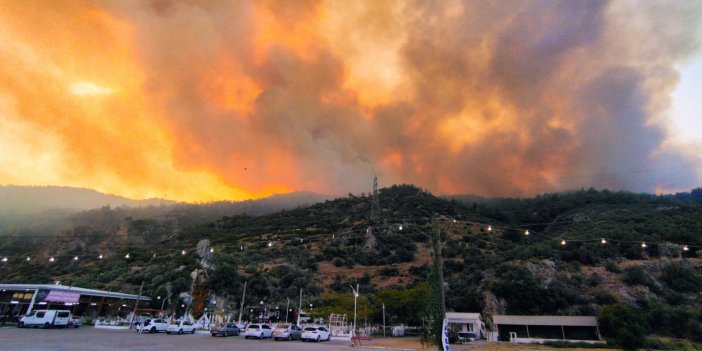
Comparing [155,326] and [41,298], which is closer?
[155,326]

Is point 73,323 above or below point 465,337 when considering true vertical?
below

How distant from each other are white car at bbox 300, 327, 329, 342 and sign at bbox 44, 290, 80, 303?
97.3ft

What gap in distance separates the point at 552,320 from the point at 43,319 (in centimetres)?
5788

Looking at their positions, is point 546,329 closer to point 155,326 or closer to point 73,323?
point 155,326

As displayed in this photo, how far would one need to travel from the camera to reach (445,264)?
271 ft

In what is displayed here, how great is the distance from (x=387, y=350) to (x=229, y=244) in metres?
89.5

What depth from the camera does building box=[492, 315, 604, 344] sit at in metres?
45.8

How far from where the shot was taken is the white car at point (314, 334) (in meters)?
35.2

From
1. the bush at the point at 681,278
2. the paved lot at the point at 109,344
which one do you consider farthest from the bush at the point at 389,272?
the paved lot at the point at 109,344

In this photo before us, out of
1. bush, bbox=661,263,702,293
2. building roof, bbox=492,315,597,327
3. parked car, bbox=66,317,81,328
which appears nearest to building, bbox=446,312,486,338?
building roof, bbox=492,315,597,327

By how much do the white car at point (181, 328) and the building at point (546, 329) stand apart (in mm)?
39116

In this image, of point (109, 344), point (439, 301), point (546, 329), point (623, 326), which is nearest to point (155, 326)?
point (109, 344)

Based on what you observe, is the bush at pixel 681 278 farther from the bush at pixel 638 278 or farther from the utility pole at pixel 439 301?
the utility pole at pixel 439 301

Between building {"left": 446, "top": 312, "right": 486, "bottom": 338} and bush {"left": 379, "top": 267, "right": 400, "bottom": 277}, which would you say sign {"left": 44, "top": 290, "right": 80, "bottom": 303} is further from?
bush {"left": 379, "top": 267, "right": 400, "bottom": 277}
